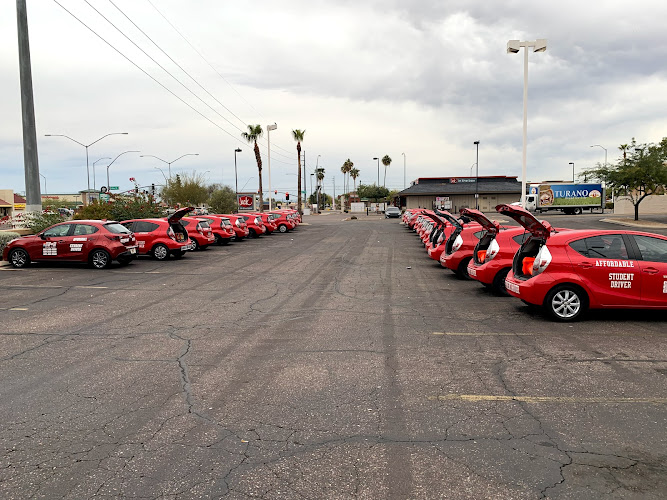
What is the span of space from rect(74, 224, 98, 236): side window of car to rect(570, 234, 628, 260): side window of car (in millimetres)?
13671

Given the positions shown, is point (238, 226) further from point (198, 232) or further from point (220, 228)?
point (198, 232)

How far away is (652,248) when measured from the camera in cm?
831

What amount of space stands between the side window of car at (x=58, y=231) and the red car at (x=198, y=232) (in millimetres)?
6429

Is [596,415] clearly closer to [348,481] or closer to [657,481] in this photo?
[657,481]

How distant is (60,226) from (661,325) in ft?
52.2

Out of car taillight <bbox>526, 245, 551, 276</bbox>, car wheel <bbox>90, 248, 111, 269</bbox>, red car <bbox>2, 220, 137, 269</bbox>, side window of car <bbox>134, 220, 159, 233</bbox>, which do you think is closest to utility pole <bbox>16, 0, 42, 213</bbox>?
side window of car <bbox>134, 220, 159, 233</bbox>

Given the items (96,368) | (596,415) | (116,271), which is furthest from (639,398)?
(116,271)

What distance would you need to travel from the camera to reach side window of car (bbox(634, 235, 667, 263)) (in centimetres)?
825

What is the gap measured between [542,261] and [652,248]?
1717 millimetres

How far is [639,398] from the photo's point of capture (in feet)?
16.3

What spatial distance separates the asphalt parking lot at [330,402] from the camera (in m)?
3.57

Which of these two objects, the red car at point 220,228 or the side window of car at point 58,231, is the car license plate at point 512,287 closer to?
the side window of car at point 58,231

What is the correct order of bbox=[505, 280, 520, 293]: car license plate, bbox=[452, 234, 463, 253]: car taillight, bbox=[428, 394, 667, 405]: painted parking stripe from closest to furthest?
1. bbox=[428, 394, 667, 405]: painted parking stripe
2. bbox=[505, 280, 520, 293]: car license plate
3. bbox=[452, 234, 463, 253]: car taillight

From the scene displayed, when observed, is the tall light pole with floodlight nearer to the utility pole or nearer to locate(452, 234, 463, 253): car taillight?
locate(452, 234, 463, 253): car taillight
